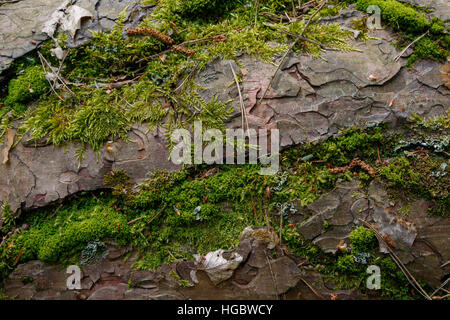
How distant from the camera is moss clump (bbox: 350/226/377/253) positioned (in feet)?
9.33

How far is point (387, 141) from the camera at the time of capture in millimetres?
3123

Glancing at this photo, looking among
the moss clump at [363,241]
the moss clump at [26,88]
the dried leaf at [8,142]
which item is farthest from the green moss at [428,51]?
the dried leaf at [8,142]

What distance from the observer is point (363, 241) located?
2.84 meters

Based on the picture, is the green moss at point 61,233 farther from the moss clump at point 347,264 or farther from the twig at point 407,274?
the twig at point 407,274

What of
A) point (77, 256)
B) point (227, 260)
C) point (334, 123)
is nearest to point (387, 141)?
point (334, 123)

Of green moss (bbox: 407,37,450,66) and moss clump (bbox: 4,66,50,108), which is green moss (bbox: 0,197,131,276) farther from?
green moss (bbox: 407,37,450,66)

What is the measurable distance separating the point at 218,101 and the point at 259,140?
605mm

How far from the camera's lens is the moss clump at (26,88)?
3.37 metres

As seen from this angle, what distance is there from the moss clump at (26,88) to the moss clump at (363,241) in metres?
3.56

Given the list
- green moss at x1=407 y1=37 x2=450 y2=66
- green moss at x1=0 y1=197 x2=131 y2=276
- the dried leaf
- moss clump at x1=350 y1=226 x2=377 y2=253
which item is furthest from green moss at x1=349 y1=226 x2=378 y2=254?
the dried leaf

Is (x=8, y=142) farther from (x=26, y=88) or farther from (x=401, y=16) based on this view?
(x=401, y=16)

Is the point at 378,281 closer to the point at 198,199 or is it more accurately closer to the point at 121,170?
the point at 198,199

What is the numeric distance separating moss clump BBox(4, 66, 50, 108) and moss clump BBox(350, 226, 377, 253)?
3555 millimetres

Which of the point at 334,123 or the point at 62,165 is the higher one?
the point at 334,123
